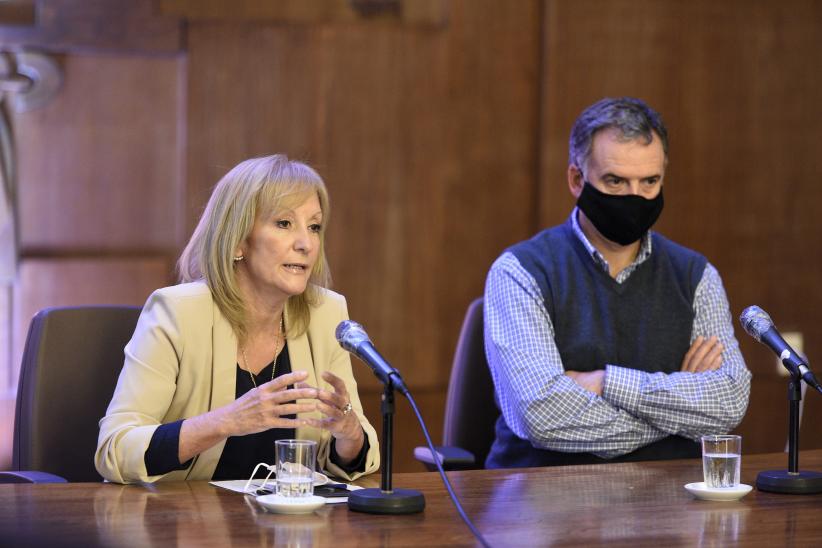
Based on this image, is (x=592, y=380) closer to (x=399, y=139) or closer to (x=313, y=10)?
(x=399, y=139)

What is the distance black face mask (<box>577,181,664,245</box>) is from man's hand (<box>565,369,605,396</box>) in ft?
1.26

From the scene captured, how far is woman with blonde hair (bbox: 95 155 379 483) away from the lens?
2275 millimetres

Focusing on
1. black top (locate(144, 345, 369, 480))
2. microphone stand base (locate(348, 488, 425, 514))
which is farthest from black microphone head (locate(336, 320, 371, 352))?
black top (locate(144, 345, 369, 480))

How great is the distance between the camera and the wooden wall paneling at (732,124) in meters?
4.56

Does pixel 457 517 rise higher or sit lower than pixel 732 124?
lower

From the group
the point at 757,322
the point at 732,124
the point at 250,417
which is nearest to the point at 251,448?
the point at 250,417

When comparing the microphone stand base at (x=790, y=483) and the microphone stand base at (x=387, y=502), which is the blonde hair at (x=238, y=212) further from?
the microphone stand base at (x=790, y=483)

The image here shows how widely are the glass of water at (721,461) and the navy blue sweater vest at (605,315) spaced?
2.28 ft

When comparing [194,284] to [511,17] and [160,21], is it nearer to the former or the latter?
[160,21]

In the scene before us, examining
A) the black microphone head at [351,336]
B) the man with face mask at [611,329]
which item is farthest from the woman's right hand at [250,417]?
the man with face mask at [611,329]

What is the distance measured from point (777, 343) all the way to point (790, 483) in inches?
11.6

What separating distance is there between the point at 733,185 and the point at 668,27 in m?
0.73

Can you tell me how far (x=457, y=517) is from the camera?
1.99 metres

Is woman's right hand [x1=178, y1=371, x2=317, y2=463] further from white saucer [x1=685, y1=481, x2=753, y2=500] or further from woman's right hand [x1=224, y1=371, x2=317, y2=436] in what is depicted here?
white saucer [x1=685, y1=481, x2=753, y2=500]
